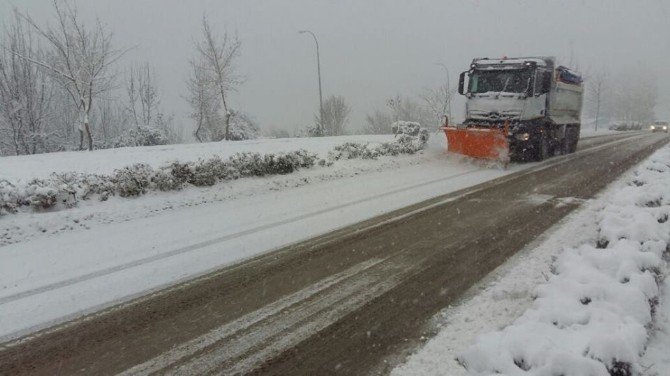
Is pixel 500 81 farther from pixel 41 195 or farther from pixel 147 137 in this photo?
pixel 147 137

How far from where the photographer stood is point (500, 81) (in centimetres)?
1510

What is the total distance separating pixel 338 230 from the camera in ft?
24.3

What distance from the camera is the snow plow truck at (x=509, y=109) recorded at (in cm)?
1459

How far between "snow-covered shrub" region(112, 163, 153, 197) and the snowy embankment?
7957mm

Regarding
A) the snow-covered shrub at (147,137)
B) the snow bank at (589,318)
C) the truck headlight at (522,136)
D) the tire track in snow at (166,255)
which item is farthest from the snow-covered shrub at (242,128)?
the snow bank at (589,318)

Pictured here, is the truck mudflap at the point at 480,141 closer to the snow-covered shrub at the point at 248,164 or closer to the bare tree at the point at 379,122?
the snow-covered shrub at the point at 248,164

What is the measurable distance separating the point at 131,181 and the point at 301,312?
23.2 feet

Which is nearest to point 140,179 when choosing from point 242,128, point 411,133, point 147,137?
point 411,133

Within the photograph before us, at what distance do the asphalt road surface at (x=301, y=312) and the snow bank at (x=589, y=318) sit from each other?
0.92 m

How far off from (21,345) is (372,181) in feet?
31.2

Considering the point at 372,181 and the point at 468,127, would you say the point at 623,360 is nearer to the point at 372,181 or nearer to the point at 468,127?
the point at 372,181

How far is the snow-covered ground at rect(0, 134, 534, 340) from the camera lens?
17.1 ft

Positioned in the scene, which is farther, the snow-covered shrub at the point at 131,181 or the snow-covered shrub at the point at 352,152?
the snow-covered shrub at the point at 352,152

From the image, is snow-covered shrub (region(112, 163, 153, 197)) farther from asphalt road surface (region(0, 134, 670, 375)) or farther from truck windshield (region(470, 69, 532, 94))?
truck windshield (region(470, 69, 532, 94))
